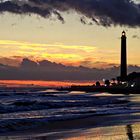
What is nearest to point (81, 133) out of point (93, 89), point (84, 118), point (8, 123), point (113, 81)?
point (8, 123)

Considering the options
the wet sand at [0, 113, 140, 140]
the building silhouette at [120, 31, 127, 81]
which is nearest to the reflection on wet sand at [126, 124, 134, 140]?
the wet sand at [0, 113, 140, 140]

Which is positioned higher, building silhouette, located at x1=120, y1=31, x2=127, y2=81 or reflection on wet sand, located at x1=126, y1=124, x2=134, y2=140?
building silhouette, located at x1=120, y1=31, x2=127, y2=81

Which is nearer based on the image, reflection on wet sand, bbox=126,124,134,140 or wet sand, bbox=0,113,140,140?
reflection on wet sand, bbox=126,124,134,140

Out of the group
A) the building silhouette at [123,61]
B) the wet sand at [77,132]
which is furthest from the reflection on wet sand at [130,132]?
the building silhouette at [123,61]

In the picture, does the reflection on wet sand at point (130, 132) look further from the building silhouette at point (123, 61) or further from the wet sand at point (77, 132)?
the building silhouette at point (123, 61)

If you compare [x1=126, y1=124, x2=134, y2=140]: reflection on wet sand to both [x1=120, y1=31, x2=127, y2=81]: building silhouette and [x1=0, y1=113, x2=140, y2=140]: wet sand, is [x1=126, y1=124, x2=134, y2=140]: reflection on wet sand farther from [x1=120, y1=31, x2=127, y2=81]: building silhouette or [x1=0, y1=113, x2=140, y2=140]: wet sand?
[x1=120, y1=31, x2=127, y2=81]: building silhouette

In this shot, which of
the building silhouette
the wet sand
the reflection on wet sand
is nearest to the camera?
the reflection on wet sand

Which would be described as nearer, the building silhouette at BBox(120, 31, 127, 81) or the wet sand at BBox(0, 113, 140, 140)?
the wet sand at BBox(0, 113, 140, 140)

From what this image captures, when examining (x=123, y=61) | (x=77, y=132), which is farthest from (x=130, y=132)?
(x=123, y=61)

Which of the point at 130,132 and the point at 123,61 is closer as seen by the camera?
the point at 130,132

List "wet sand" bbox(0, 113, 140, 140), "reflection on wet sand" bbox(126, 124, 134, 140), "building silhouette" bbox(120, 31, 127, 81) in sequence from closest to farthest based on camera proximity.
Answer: "reflection on wet sand" bbox(126, 124, 134, 140), "wet sand" bbox(0, 113, 140, 140), "building silhouette" bbox(120, 31, 127, 81)

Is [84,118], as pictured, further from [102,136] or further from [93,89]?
[93,89]

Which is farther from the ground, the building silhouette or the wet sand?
the building silhouette

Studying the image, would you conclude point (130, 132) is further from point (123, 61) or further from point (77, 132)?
point (123, 61)
